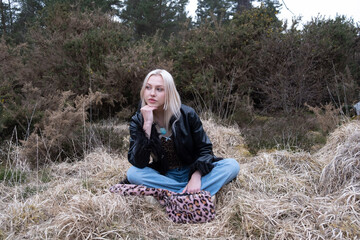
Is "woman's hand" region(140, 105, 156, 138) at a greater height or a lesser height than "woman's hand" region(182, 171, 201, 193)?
greater

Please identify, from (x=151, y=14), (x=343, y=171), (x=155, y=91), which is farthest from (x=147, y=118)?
(x=151, y=14)

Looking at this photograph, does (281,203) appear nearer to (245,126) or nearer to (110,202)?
(110,202)

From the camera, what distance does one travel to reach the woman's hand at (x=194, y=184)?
262cm

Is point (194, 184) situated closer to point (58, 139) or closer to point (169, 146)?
point (169, 146)

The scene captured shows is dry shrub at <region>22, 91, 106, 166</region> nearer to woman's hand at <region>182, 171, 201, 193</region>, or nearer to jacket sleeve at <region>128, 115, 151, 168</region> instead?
jacket sleeve at <region>128, 115, 151, 168</region>

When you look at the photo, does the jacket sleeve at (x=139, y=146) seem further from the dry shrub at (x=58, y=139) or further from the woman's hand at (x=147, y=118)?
the dry shrub at (x=58, y=139)

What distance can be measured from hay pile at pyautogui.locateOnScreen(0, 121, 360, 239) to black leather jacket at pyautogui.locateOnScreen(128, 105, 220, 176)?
0.39 metres

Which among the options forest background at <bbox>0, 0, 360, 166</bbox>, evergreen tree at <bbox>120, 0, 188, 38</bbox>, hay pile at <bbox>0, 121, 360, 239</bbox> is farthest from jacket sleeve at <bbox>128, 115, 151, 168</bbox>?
evergreen tree at <bbox>120, 0, 188, 38</bbox>

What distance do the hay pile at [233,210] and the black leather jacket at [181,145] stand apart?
39 cm

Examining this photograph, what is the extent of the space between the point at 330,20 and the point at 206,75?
4.29 metres

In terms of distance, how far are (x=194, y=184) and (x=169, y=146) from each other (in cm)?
44

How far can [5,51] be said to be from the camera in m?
6.23

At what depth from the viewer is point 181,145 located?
2.77 meters

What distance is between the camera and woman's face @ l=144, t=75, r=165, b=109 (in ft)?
8.84
